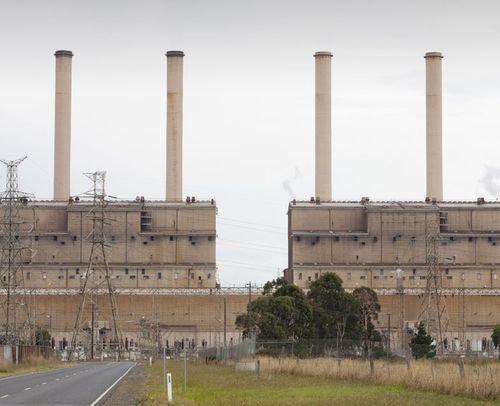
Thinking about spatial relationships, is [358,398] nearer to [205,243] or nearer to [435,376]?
[435,376]

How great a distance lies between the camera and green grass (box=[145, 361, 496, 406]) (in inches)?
1415

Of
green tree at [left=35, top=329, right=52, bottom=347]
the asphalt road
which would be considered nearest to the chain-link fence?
the asphalt road

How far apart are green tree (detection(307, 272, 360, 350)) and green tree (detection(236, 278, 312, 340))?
3.96 meters

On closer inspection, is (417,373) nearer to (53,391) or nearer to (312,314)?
(53,391)

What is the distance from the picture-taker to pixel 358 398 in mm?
37406

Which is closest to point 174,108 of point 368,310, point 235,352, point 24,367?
point 368,310

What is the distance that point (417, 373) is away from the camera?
145 ft

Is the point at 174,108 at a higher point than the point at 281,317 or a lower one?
higher

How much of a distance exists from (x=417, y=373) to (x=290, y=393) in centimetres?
457

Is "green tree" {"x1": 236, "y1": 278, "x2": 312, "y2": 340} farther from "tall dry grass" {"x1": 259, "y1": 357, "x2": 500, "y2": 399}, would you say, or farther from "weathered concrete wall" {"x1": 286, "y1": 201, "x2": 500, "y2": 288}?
"tall dry grass" {"x1": 259, "y1": 357, "x2": 500, "y2": 399}

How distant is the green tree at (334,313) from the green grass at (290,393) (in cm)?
6944

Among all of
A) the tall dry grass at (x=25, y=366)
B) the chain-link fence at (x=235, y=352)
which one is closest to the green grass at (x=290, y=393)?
the tall dry grass at (x=25, y=366)

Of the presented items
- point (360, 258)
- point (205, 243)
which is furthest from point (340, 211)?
point (205, 243)

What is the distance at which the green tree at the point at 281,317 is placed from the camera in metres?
116
